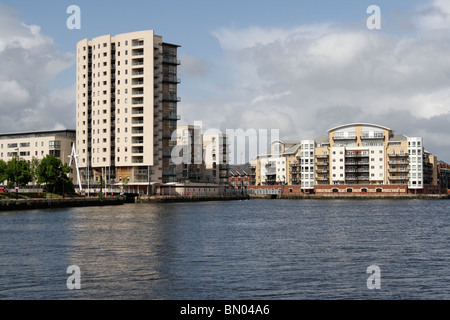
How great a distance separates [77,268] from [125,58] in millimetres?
142211

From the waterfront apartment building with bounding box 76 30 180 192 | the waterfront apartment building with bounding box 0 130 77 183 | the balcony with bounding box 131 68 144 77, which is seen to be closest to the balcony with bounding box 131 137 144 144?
the waterfront apartment building with bounding box 76 30 180 192

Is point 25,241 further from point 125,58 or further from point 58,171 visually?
point 125,58

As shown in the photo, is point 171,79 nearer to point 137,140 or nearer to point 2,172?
point 137,140

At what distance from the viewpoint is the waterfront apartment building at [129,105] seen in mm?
170250

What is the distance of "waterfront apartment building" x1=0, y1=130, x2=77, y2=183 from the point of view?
193 m

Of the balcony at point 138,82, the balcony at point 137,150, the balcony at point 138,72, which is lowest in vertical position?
the balcony at point 137,150

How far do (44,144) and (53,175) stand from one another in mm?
59270

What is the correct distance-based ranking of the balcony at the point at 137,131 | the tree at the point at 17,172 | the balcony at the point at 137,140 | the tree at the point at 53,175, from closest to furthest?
1. the tree at the point at 53,175
2. the tree at the point at 17,172
3. the balcony at the point at 137,140
4. the balcony at the point at 137,131

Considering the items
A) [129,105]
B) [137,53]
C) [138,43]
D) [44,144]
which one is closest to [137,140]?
[129,105]

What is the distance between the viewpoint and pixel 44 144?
194250 millimetres

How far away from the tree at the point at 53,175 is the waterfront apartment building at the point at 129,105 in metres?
21.3

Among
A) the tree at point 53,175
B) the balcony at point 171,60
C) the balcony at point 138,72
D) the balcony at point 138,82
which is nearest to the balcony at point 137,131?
the balcony at point 138,82

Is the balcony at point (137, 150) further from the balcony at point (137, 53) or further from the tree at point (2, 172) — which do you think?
the tree at point (2, 172)
